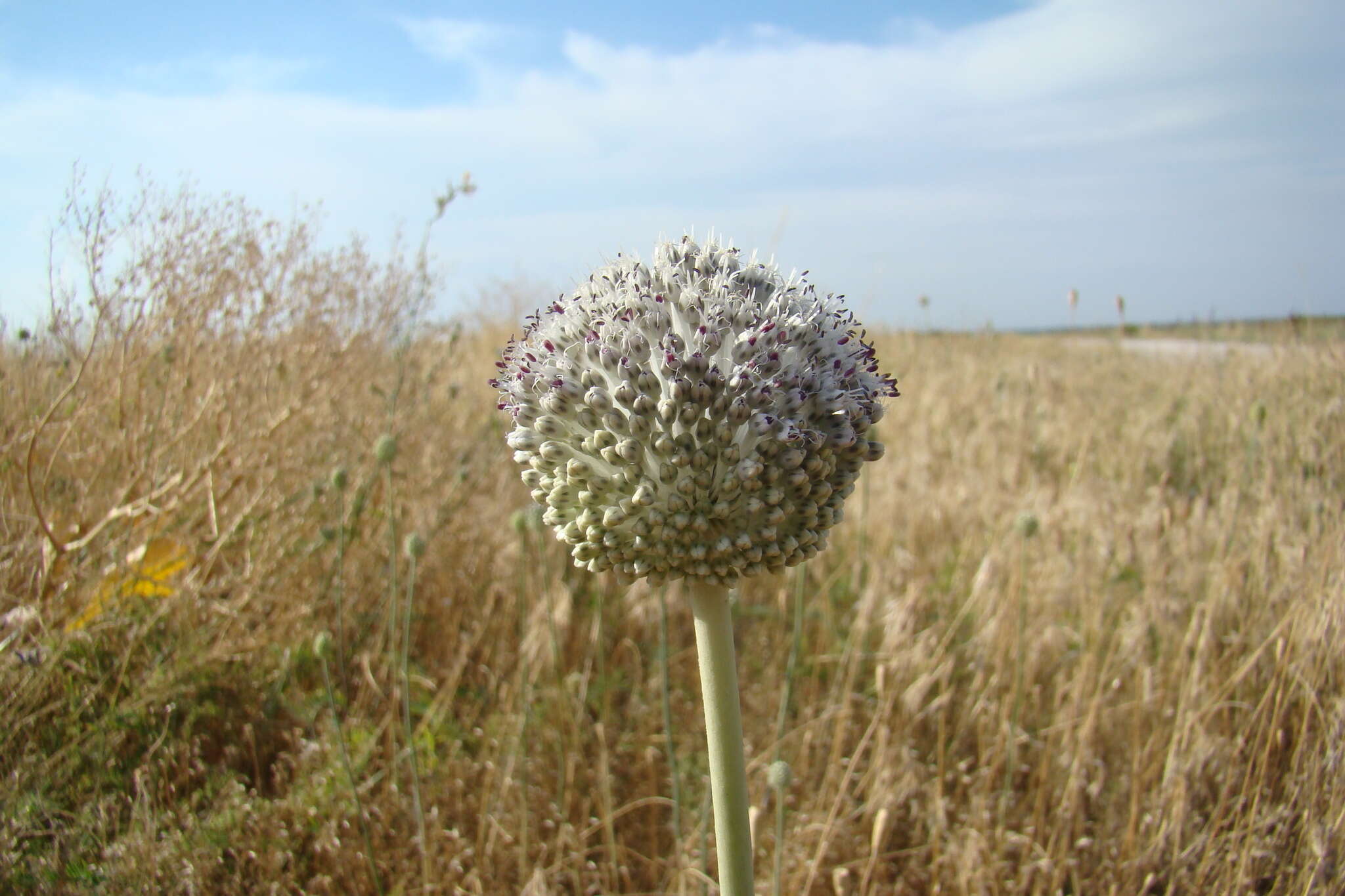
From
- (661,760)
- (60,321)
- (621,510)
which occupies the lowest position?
(661,760)

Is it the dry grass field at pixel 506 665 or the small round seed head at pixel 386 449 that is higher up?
the small round seed head at pixel 386 449

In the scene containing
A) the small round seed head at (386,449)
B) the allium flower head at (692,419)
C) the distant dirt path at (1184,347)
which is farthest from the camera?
the distant dirt path at (1184,347)

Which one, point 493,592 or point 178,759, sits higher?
point 493,592

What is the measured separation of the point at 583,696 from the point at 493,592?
94 cm

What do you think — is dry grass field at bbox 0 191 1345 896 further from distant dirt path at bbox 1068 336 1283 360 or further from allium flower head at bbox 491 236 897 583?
distant dirt path at bbox 1068 336 1283 360

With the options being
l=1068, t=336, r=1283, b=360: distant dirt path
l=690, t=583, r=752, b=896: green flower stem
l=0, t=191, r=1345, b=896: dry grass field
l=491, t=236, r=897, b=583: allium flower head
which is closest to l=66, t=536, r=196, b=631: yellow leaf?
l=0, t=191, r=1345, b=896: dry grass field

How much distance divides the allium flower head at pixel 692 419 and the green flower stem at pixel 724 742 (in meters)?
0.08

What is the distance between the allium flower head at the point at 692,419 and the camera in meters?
1.38

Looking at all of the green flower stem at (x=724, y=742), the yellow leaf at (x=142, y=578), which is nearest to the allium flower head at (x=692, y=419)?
the green flower stem at (x=724, y=742)

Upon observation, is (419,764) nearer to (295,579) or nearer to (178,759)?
(178,759)

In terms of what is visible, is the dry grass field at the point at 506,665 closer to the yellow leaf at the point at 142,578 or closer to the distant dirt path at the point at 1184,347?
the yellow leaf at the point at 142,578

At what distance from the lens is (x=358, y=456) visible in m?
4.12

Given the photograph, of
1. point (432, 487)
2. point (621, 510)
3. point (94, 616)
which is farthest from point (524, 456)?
point (432, 487)

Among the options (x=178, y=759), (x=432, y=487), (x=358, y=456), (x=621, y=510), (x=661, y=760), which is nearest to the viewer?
(x=621, y=510)
